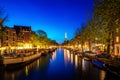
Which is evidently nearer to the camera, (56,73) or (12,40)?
(56,73)

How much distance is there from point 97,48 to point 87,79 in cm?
7468

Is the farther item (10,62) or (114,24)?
(10,62)

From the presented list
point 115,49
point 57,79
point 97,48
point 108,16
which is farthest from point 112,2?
point 97,48

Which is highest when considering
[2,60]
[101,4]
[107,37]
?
[101,4]

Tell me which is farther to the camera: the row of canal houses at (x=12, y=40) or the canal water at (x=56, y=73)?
the row of canal houses at (x=12, y=40)

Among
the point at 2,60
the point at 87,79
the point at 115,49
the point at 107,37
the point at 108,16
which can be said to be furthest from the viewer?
the point at 115,49

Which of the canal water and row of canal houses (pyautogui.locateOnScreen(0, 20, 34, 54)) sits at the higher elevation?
row of canal houses (pyautogui.locateOnScreen(0, 20, 34, 54))

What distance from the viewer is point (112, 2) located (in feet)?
91.0

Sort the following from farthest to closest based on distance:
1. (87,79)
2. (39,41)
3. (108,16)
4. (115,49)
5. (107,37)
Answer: (39,41), (115,49), (107,37), (87,79), (108,16)

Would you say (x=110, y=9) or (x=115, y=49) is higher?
(x=110, y=9)

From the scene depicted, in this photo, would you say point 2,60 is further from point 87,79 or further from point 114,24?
point 114,24

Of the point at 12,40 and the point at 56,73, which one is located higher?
the point at 12,40

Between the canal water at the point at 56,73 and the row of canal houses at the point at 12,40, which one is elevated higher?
the row of canal houses at the point at 12,40

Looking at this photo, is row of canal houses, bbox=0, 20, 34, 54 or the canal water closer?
the canal water
